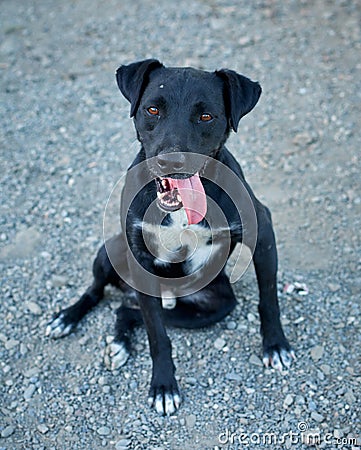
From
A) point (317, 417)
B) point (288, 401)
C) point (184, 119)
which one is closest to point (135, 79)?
point (184, 119)

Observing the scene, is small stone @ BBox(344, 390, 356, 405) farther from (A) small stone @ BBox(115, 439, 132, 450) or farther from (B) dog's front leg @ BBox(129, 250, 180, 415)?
(A) small stone @ BBox(115, 439, 132, 450)

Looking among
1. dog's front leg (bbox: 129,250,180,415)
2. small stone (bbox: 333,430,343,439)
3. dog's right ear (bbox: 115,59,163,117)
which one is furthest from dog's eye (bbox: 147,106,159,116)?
small stone (bbox: 333,430,343,439)

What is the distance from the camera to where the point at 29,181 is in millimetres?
5820

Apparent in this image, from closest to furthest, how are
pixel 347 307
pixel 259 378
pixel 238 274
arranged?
pixel 259 378 → pixel 347 307 → pixel 238 274

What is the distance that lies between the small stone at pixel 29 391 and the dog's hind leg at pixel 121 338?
0.48 m

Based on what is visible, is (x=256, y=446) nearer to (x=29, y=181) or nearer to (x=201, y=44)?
(x=29, y=181)

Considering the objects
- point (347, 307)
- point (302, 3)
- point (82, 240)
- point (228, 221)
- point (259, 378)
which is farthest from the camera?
point (302, 3)

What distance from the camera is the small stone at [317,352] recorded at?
13.6 feet

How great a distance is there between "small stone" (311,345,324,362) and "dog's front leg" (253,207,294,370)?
0.14m

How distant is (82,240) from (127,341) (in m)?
1.23

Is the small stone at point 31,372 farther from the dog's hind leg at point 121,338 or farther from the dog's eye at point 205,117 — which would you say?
the dog's eye at point 205,117

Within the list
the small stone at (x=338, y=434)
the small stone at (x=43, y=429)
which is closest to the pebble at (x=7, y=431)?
the small stone at (x=43, y=429)

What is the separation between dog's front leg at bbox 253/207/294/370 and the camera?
3863 millimetres

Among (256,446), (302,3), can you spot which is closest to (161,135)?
(256,446)
